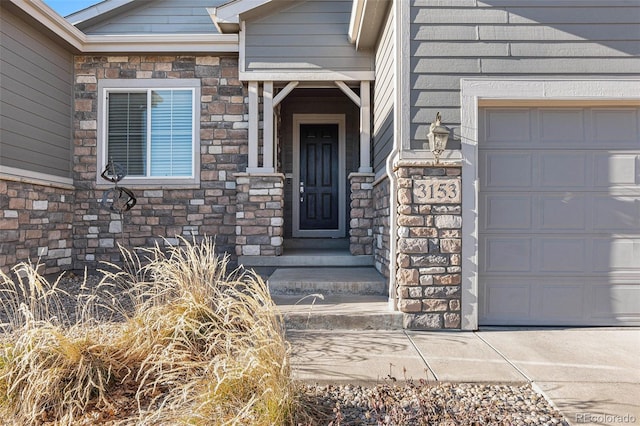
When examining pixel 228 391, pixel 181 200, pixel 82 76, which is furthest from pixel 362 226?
pixel 82 76

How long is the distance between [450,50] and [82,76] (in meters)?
5.08

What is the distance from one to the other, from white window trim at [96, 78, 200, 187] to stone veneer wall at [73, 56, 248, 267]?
63mm

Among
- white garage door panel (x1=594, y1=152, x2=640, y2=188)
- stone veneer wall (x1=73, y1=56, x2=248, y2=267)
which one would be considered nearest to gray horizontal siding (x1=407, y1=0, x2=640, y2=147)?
white garage door panel (x1=594, y1=152, x2=640, y2=188)

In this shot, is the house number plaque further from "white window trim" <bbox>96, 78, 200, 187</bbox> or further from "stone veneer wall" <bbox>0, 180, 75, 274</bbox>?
"stone veneer wall" <bbox>0, 180, 75, 274</bbox>

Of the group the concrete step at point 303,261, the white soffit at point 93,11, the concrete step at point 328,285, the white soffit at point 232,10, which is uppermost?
the white soffit at point 93,11

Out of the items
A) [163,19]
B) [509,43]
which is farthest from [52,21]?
[509,43]

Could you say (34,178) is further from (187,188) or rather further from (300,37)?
(300,37)

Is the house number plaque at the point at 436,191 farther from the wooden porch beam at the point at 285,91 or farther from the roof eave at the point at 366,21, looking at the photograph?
the wooden porch beam at the point at 285,91

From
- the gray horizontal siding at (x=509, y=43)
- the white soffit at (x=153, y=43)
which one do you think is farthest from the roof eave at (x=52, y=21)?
the gray horizontal siding at (x=509, y=43)

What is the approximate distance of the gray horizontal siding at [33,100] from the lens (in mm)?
5105

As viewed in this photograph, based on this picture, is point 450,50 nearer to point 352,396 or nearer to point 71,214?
point 352,396

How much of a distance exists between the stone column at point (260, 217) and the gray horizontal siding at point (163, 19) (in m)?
2.84

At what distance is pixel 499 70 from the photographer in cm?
376

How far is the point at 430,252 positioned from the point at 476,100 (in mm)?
1357
